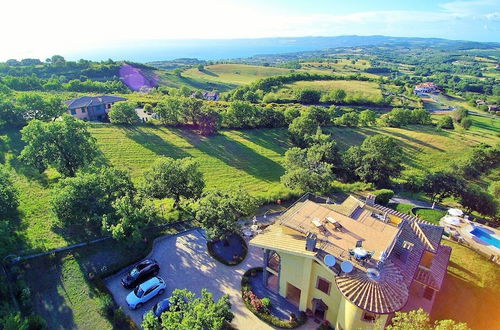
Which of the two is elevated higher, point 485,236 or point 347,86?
point 347,86

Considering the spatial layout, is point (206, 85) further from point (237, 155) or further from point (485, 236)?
point (485, 236)

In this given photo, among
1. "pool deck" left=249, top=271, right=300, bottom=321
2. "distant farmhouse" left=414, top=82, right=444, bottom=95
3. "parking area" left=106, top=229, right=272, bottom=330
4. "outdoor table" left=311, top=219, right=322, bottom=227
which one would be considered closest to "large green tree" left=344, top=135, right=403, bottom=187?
"parking area" left=106, top=229, right=272, bottom=330

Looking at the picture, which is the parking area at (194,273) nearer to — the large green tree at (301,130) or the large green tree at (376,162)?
the large green tree at (376,162)

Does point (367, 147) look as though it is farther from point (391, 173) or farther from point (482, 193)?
point (482, 193)

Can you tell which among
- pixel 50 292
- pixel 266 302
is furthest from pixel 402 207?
pixel 50 292

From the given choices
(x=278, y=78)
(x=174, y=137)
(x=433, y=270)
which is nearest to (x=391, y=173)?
(x=433, y=270)

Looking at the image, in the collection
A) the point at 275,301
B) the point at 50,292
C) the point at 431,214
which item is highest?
the point at 50,292
